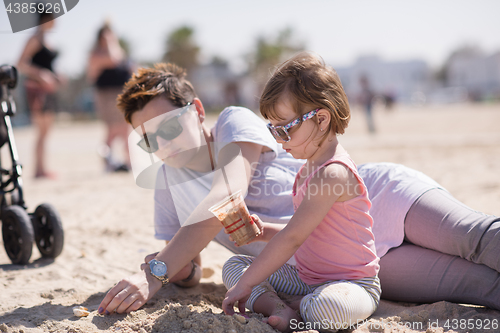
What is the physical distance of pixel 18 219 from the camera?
9.23 feet

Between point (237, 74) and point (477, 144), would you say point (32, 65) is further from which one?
point (237, 74)

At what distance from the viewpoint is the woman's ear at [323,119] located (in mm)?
1776

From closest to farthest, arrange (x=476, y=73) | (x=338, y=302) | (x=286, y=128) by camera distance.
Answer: (x=338, y=302), (x=286, y=128), (x=476, y=73)

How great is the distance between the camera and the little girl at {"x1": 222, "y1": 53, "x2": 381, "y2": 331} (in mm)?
1694

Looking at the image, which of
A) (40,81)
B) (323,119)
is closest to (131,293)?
(323,119)

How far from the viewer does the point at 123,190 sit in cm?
559

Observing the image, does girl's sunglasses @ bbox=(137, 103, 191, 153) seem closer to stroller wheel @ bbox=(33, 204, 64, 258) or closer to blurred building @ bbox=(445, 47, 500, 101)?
stroller wheel @ bbox=(33, 204, 64, 258)

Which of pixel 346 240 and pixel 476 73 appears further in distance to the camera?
pixel 476 73

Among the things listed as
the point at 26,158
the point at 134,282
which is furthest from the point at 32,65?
the point at 134,282

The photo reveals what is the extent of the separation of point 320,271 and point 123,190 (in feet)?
13.8

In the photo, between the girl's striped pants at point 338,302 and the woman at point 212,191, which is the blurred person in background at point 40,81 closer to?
the woman at point 212,191

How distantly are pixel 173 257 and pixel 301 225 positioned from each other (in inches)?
25.4

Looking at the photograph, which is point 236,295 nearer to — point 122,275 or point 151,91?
point 151,91

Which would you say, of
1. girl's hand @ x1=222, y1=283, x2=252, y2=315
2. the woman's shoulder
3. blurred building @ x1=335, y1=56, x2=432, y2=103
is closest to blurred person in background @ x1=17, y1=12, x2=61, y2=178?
the woman's shoulder
